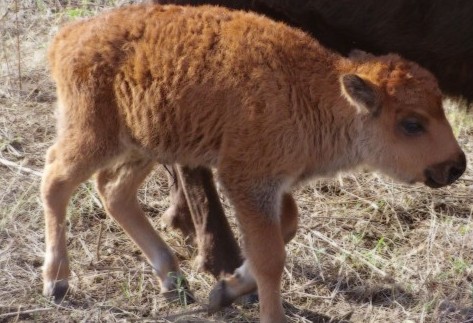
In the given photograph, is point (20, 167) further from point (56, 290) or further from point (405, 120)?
point (405, 120)

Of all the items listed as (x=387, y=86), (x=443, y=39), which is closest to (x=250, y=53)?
(x=387, y=86)

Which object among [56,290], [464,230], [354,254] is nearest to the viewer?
[56,290]

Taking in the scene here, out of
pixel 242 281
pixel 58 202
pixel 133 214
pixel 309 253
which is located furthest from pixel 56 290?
pixel 309 253

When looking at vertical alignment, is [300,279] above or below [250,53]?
below

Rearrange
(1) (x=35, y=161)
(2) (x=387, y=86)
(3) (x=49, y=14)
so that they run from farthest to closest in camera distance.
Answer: (3) (x=49, y=14)
(1) (x=35, y=161)
(2) (x=387, y=86)

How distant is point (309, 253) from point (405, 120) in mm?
1427

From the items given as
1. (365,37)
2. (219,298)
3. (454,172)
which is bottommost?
(219,298)

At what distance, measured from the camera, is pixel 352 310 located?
522 cm

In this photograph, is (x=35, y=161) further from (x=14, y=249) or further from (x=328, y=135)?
(x=328, y=135)

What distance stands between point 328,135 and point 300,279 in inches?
43.4

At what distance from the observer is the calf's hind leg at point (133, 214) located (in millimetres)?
5293

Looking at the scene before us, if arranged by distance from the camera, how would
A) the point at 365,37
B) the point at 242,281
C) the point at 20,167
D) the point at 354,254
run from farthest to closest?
the point at 20,167 < the point at 354,254 < the point at 365,37 < the point at 242,281

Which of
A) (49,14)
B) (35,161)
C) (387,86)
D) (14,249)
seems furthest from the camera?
(49,14)

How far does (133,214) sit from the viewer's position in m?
5.33
